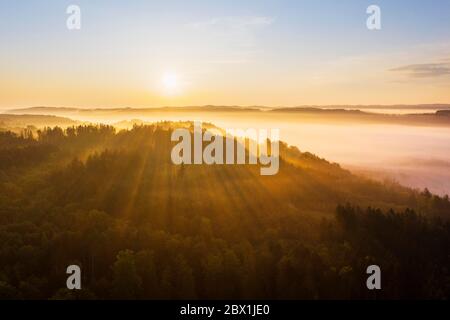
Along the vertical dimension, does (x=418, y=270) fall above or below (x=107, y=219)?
below

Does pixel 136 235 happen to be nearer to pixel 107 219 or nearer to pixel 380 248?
pixel 107 219

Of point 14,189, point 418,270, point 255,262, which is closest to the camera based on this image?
point 255,262

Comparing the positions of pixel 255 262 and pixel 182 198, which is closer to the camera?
pixel 255 262
